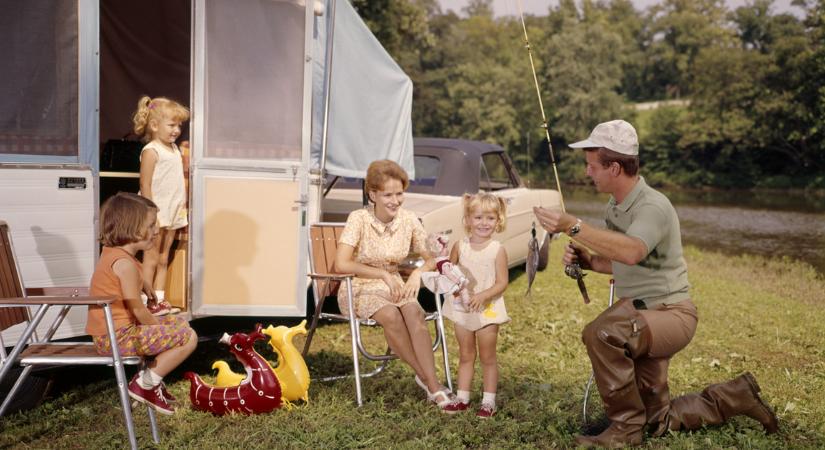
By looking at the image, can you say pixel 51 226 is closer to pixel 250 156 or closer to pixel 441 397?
pixel 250 156

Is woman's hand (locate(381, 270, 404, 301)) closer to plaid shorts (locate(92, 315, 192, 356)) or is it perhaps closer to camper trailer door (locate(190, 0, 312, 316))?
camper trailer door (locate(190, 0, 312, 316))

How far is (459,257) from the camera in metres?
4.75

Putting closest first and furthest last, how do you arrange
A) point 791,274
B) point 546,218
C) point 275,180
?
1. point 546,218
2. point 275,180
3. point 791,274

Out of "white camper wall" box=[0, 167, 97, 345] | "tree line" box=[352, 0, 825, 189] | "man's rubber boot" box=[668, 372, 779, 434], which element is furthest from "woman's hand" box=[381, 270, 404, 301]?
"tree line" box=[352, 0, 825, 189]

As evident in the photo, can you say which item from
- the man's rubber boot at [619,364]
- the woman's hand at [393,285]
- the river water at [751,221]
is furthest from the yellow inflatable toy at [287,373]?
the river water at [751,221]

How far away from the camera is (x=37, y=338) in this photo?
14.6 feet

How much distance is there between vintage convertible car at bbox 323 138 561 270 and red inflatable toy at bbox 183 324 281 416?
267 cm

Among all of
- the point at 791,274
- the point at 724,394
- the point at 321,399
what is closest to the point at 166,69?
the point at 321,399

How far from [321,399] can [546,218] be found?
1.80m

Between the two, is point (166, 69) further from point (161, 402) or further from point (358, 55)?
point (161, 402)

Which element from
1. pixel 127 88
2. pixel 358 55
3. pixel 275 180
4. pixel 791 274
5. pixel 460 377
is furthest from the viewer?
pixel 791 274

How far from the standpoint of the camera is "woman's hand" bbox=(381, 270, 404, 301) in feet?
15.8

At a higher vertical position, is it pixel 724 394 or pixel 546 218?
pixel 546 218

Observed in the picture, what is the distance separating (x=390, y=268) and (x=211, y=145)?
1.34m
